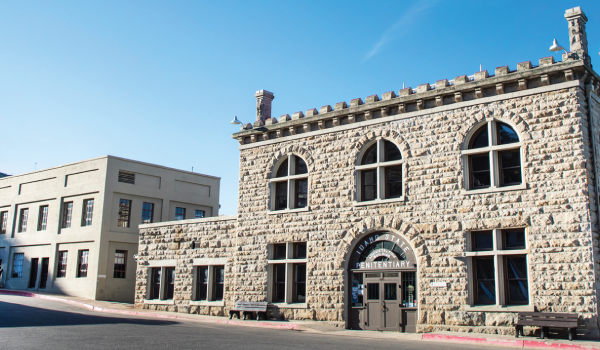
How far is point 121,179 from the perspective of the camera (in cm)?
3322

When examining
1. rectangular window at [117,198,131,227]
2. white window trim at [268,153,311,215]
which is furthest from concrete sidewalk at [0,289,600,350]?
rectangular window at [117,198,131,227]

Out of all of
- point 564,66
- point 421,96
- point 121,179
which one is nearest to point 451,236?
point 421,96

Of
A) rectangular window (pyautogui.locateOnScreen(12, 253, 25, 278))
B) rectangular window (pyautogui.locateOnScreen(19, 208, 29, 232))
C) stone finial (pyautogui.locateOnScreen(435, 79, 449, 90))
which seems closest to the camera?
stone finial (pyautogui.locateOnScreen(435, 79, 449, 90))

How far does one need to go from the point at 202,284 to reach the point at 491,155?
1341 cm

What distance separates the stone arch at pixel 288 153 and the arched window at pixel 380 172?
7.09 feet

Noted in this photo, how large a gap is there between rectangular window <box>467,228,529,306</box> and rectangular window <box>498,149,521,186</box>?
1.50m

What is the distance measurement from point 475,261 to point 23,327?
43.7ft

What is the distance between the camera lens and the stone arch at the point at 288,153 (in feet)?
71.0

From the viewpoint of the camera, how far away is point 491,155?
17.4 metres

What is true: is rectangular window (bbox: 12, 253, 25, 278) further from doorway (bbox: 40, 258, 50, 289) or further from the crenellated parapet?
the crenellated parapet

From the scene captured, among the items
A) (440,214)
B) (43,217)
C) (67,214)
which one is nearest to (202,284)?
(440,214)

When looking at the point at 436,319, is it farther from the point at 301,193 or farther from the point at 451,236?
the point at 301,193

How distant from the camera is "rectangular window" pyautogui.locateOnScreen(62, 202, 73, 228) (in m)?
34.4

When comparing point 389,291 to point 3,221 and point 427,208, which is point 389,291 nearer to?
point 427,208
